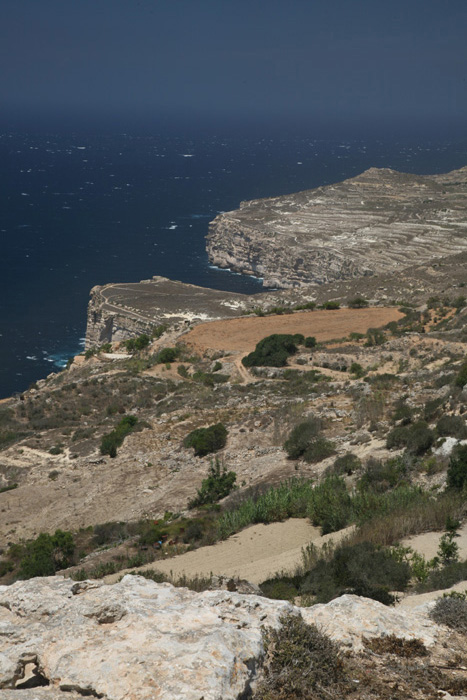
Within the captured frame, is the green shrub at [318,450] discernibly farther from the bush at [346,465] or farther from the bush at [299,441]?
the bush at [346,465]

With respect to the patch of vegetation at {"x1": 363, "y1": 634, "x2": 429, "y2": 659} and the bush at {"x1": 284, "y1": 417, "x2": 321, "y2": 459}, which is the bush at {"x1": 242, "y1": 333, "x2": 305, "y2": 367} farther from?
the patch of vegetation at {"x1": 363, "y1": 634, "x2": 429, "y2": 659}

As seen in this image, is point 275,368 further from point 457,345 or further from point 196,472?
point 196,472

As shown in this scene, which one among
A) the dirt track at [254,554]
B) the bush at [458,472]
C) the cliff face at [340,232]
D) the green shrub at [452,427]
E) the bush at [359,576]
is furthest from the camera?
the cliff face at [340,232]

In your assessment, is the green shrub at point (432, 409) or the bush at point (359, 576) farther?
the green shrub at point (432, 409)

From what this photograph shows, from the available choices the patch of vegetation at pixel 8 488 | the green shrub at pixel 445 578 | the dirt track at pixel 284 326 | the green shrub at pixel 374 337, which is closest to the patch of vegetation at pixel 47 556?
the patch of vegetation at pixel 8 488

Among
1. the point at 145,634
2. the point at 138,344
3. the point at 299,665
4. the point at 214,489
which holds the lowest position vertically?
the point at 138,344

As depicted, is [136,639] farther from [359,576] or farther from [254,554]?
[254,554]

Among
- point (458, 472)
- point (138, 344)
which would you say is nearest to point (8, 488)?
point (458, 472)

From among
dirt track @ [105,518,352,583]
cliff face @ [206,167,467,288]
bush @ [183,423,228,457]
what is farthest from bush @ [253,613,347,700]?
cliff face @ [206,167,467,288]
